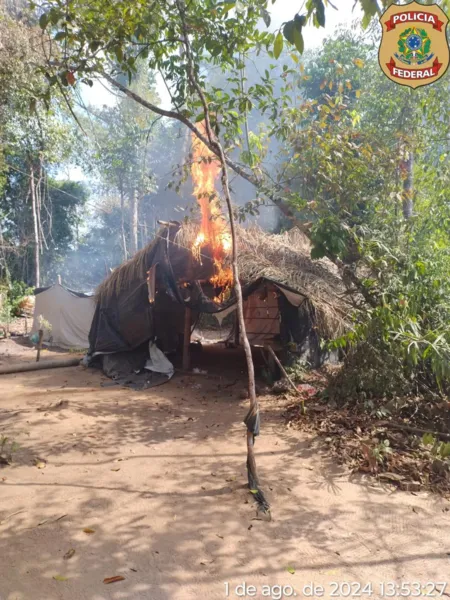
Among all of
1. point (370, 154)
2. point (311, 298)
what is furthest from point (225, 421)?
point (370, 154)

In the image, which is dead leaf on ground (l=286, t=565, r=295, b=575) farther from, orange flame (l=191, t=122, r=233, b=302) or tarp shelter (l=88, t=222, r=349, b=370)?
orange flame (l=191, t=122, r=233, b=302)

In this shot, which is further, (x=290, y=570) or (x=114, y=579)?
(x=290, y=570)

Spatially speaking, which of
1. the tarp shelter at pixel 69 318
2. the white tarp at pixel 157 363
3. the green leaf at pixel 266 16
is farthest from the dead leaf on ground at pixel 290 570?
the tarp shelter at pixel 69 318

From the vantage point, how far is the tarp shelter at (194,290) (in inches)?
319

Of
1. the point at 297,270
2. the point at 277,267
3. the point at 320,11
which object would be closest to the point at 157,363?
the point at 277,267

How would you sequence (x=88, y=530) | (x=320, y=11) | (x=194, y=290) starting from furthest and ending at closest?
(x=194, y=290) → (x=88, y=530) → (x=320, y=11)

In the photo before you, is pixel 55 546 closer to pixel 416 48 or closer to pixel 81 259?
pixel 416 48

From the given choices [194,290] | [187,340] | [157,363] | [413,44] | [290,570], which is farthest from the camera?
[187,340]

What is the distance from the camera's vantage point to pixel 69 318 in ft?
45.9

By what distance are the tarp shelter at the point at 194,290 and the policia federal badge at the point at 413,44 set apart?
155 inches

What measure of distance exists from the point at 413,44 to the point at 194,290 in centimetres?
597

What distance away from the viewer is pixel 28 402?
6.55m

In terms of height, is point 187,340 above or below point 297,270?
below

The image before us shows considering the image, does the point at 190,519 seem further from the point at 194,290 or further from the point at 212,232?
the point at 212,232
